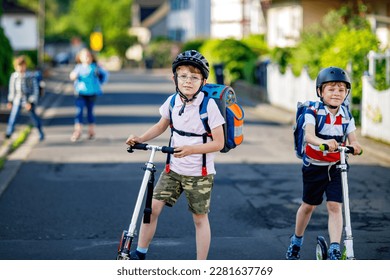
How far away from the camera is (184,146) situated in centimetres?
592

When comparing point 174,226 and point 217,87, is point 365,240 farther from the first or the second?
point 217,87

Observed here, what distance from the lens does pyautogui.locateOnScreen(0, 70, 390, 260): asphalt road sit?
25.5 ft

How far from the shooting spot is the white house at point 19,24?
271 feet

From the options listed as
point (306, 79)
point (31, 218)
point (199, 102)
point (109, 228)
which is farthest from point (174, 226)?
point (306, 79)

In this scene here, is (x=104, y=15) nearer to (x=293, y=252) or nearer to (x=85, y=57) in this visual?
(x=85, y=57)

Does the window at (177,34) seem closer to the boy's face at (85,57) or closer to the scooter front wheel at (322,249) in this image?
the boy's face at (85,57)

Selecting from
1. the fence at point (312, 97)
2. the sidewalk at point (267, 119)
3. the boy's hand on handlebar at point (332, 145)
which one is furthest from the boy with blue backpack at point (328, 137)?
the fence at point (312, 97)

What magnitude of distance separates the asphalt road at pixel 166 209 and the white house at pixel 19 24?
6780 cm

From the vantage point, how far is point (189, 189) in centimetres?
627

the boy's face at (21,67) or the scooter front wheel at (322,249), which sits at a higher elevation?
the boy's face at (21,67)

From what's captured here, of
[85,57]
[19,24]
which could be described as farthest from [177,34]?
[85,57]

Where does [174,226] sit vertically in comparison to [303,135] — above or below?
below

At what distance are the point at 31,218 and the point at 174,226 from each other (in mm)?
1557

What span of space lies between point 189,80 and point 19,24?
79695 millimetres
